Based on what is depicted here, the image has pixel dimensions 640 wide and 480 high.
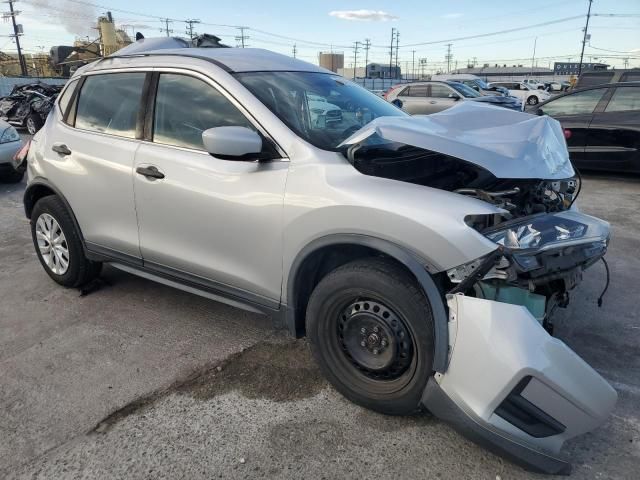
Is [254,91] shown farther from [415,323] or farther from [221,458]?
[221,458]

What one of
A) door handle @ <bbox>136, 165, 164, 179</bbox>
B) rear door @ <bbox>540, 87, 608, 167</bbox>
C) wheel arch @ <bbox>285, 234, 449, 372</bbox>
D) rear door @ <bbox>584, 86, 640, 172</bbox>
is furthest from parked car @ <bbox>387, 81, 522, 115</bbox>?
wheel arch @ <bbox>285, 234, 449, 372</bbox>

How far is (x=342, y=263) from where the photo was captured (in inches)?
111

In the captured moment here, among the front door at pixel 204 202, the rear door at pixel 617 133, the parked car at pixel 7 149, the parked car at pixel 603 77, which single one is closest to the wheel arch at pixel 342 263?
the front door at pixel 204 202

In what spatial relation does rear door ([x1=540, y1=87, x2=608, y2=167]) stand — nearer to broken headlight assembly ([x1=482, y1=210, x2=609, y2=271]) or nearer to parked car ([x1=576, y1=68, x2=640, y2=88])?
parked car ([x1=576, y1=68, x2=640, y2=88])

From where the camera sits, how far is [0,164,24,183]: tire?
8.52 metres

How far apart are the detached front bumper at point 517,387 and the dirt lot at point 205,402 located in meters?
0.20

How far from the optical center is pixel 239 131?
2.70 m

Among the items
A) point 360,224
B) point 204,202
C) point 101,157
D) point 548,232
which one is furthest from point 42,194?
point 548,232

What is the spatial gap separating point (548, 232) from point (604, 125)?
6.57 meters

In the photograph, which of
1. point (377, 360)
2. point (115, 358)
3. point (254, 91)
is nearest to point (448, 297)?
point (377, 360)

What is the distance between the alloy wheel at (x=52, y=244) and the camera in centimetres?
415

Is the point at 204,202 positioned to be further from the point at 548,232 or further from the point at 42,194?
the point at 42,194

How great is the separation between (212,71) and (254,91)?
328mm

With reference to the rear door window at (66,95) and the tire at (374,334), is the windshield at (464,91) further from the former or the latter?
the tire at (374,334)
